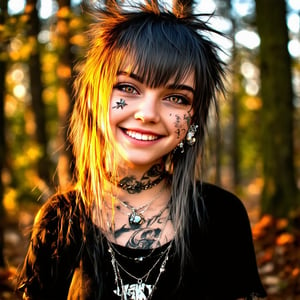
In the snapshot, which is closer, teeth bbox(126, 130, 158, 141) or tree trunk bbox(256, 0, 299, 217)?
teeth bbox(126, 130, 158, 141)

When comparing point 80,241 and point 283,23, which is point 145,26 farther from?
point 283,23

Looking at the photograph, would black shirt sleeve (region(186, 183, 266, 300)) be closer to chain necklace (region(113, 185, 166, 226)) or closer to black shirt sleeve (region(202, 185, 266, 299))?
black shirt sleeve (region(202, 185, 266, 299))

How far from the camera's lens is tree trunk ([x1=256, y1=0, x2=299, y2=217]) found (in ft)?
18.4

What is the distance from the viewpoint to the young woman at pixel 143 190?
2.12 metres

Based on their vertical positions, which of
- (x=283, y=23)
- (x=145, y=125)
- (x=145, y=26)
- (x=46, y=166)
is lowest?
(x=46, y=166)

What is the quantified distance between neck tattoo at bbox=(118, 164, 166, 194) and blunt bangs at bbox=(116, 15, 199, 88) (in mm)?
508

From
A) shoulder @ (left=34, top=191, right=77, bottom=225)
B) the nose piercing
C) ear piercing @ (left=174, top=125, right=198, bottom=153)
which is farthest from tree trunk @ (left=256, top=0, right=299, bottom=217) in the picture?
the nose piercing

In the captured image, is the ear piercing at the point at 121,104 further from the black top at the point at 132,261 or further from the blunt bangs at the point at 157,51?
the black top at the point at 132,261

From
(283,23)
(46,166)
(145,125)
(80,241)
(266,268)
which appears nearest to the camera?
(145,125)

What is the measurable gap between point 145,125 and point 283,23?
4102mm

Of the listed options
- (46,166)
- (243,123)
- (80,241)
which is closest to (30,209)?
(46,166)

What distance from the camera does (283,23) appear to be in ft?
18.2

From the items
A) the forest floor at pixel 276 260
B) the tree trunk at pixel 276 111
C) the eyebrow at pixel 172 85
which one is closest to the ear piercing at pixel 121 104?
the eyebrow at pixel 172 85

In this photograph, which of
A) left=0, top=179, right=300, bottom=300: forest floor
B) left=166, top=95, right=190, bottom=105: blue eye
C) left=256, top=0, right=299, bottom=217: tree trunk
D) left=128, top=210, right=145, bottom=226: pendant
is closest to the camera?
left=166, top=95, right=190, bottom=105: blue eye
